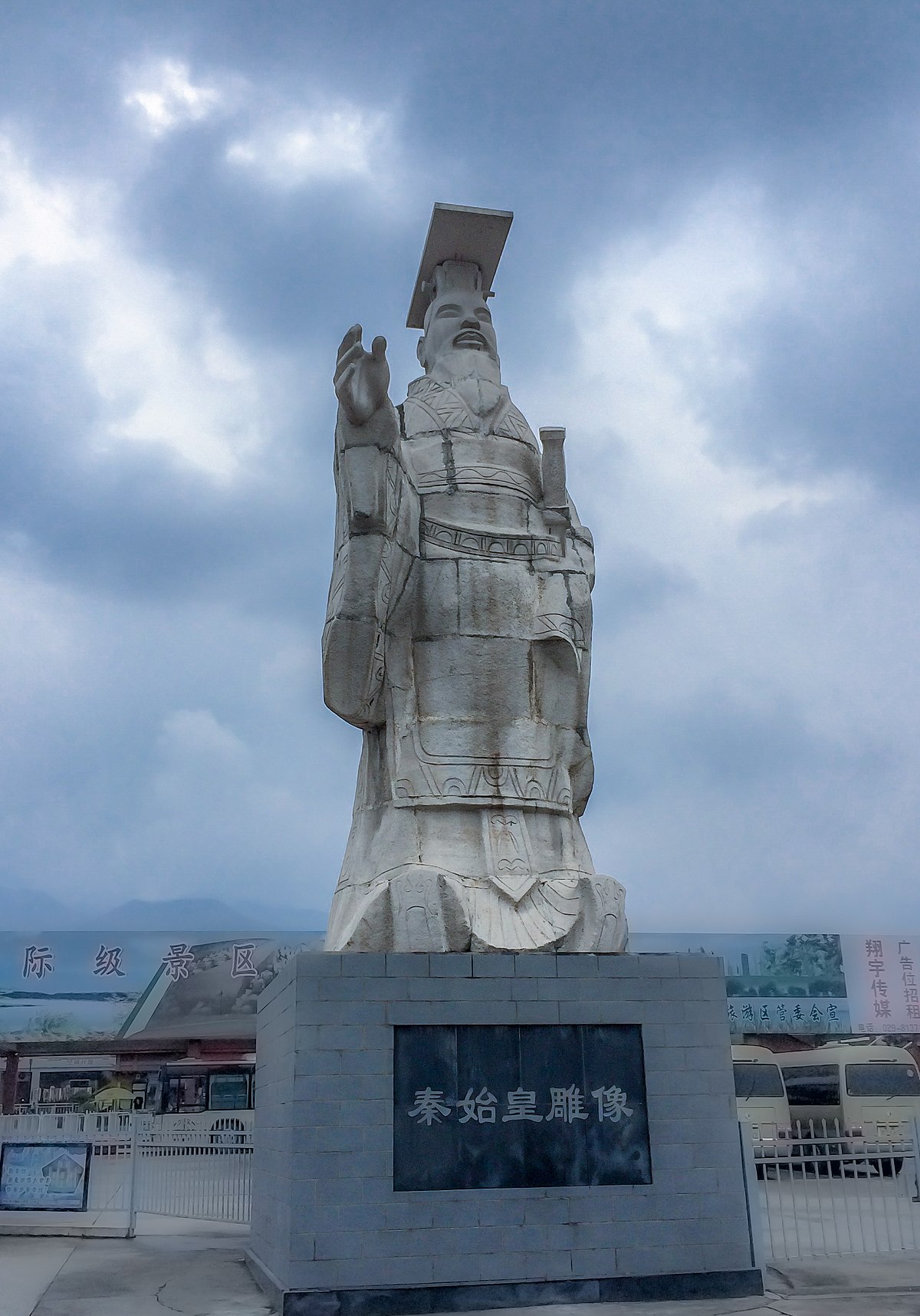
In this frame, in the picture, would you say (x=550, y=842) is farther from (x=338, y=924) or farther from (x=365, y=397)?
(x=365, y=397)

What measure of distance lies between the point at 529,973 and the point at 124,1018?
21716 mm

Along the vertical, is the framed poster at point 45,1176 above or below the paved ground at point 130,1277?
above

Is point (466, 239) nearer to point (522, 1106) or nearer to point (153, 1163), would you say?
point (522, 1106)

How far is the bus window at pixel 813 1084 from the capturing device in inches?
619

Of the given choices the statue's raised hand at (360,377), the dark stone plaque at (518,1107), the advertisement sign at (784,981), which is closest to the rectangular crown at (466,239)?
the statue's raised hand at (360,377)

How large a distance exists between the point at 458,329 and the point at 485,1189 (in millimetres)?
6642

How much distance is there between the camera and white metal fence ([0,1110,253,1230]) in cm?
982

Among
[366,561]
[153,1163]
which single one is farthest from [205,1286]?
[366,561]

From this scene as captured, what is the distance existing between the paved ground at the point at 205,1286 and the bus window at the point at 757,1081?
7673mm

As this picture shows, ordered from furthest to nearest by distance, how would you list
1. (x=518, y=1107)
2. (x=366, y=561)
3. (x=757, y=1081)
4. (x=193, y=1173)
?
1. (x=757, y=1081)
2. (x=193, y=1173)
3. (x=366, y=561)
4. (x=518, y=1107)

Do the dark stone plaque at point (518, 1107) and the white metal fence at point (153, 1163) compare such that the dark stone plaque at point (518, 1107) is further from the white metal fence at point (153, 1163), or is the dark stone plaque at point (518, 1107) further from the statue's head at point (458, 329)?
the statue's head at point (458, 329)

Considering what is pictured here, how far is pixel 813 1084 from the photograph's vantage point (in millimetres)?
16203

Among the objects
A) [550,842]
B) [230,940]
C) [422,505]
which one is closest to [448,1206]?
[550,842]

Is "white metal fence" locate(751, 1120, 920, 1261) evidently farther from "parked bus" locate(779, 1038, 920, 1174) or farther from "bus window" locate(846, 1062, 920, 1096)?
"bus window" locate(846, 1062, 920, 1096)
